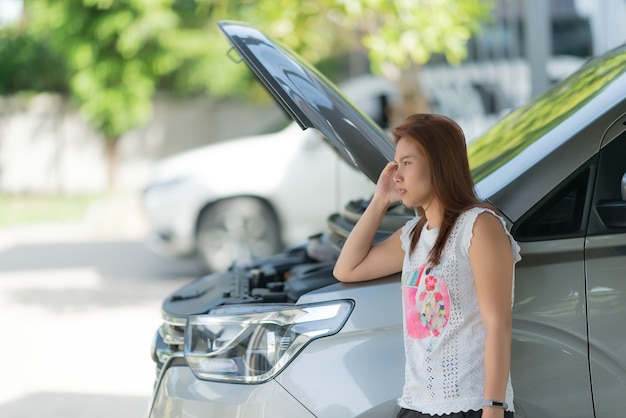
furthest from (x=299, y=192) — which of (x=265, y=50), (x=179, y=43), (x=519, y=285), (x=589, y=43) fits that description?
(x=179, y=43)

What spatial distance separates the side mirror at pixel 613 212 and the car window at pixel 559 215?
5 centimetres

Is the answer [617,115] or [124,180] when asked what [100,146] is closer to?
[124,180]

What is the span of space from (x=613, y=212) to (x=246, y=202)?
673cm

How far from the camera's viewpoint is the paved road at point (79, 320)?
6.06m

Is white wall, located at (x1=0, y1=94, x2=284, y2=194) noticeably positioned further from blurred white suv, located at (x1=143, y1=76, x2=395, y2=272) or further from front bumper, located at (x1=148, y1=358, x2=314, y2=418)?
front bumper, located at (x1=148, y1=358, x2=314, y2=418)

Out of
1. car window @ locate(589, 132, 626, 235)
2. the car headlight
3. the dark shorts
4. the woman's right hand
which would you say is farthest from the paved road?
car window @ locate(589, 132, 626, 235)

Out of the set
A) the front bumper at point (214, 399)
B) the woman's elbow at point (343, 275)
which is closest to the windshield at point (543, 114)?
the woman's elbow at point (343, 275)

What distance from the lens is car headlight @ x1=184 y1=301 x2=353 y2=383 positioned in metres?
2.82

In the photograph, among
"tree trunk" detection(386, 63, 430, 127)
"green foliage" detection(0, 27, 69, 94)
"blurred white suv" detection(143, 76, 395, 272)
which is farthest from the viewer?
"green foliage" detection(0, 27, 69, 94)

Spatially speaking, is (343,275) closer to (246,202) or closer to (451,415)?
(451,415)

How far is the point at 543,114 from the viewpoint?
3.53 meters

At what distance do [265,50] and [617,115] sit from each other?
1.15 metres

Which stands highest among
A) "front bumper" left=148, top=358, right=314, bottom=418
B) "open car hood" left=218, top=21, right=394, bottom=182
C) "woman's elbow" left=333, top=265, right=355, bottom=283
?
"open car hood" left=218, top=21, right=394, bottom=182

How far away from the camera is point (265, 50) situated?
11.0 feet
